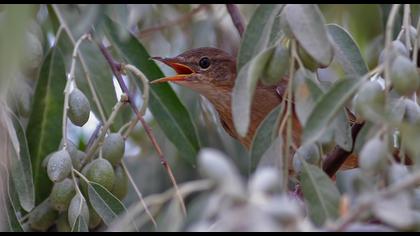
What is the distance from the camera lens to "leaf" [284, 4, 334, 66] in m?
2.72

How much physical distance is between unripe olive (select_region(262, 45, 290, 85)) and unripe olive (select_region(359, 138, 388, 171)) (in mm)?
527

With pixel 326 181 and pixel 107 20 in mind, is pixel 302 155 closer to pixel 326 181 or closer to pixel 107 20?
pixel 326 181

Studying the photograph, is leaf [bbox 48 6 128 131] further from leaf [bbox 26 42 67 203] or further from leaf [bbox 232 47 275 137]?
leaf [bbox 232 47 275 137]

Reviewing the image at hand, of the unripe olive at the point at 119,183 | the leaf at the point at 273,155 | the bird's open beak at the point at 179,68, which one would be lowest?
the unripe olive at the point at 119,183

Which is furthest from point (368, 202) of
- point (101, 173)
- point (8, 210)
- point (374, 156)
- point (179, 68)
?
point (179, 68)

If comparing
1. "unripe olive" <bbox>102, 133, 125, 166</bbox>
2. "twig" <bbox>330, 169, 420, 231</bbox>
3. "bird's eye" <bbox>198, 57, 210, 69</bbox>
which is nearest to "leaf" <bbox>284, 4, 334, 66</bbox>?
"twig" <bbox>330, 169, 420, 231</bbox>

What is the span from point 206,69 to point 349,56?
1.99 meters

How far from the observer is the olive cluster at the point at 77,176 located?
3.34 metres

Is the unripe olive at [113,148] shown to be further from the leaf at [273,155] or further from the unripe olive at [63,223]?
the leaf at [273,155]

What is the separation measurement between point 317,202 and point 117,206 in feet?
3.04

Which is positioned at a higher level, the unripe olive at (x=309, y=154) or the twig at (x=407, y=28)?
the twig at (x=407, y=28)

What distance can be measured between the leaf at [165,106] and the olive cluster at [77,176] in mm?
583

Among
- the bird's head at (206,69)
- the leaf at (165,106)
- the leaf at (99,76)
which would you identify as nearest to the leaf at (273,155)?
the leaf at (165,106)

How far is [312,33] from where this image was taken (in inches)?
108
